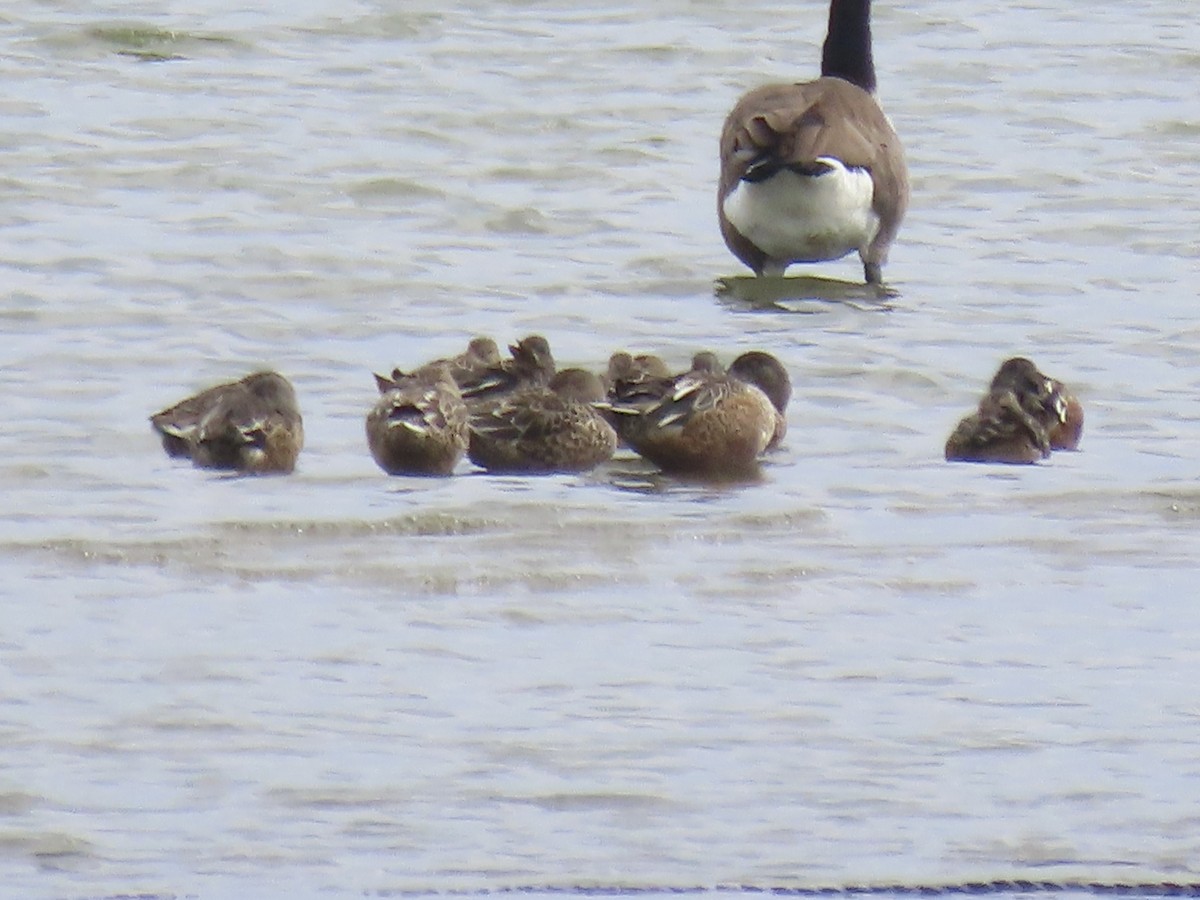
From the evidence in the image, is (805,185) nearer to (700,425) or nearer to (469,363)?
(469,363)

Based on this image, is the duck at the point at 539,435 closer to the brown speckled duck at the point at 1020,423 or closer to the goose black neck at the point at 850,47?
the brown speckled duck at the point at 1020,423

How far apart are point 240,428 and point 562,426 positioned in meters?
1.05

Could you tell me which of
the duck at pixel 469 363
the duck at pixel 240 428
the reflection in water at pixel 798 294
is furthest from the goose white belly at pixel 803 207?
the duck at pixel 240 428

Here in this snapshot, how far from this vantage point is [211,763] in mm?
5949

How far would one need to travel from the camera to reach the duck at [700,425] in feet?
30.5

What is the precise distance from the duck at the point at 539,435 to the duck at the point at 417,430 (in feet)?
0.28

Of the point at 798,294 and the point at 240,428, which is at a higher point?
the point at 240,428

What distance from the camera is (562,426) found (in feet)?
30.4

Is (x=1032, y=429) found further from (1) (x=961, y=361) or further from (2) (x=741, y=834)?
(2) (x=741, y=834)

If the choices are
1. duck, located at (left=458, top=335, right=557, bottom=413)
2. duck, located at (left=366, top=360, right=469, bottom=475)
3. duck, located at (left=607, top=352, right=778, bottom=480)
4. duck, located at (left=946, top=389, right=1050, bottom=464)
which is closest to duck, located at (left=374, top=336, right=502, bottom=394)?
duck, located at (left=458, top=335, right=557, bottom=413)

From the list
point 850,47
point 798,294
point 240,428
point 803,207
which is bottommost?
point 798,294

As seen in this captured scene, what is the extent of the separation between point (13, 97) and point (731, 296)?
6.52 meters

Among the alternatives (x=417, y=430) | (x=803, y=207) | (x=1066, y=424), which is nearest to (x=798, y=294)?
(x=803, y=207)

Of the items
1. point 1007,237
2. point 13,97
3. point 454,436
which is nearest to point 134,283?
point 454,436
